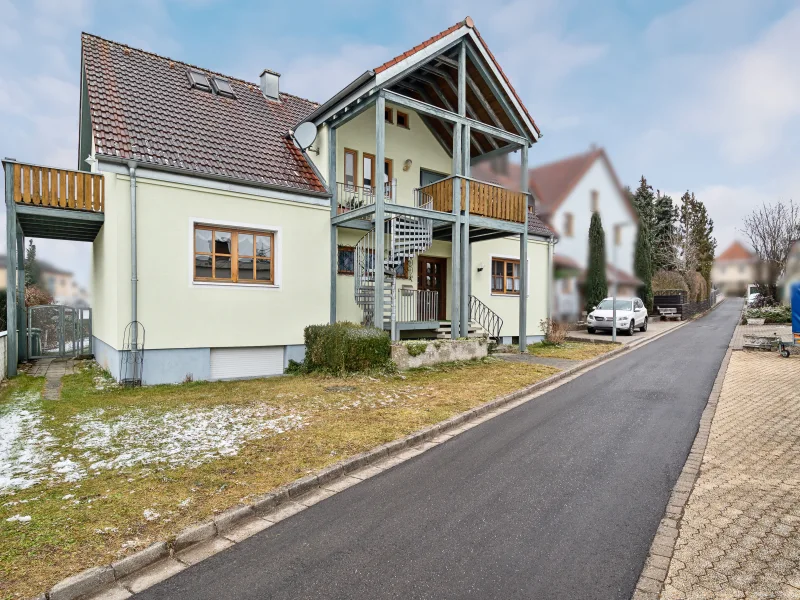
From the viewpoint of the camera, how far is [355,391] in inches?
352

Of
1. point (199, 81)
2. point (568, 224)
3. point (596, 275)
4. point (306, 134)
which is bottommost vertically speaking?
point (596, 275)

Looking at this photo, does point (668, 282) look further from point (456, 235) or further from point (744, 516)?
point (744, 516)

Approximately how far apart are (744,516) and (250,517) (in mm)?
4075

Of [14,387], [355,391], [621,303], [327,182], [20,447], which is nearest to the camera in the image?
[20,447]

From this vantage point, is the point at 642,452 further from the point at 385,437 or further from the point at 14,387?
the point at 14,387

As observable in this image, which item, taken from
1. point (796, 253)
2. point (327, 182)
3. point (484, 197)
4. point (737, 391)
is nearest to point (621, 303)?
point (796, 253)

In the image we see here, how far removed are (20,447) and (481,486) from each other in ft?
17.5

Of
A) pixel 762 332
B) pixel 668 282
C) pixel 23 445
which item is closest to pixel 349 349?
pixel 23 445

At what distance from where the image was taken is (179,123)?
1169 centimetres

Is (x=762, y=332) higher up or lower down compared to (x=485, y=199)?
lower down

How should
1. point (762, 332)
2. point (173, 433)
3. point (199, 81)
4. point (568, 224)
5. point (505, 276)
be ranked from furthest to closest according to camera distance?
point (762, 332) → point (505, 276) → point (568, 224) → point (199, 81) → point (173, 433)

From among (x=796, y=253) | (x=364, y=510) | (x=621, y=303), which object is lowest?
(x=364, y=510)

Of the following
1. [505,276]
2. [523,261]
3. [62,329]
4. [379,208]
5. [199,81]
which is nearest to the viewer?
[379,208]

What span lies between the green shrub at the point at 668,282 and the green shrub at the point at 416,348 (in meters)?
28.0
